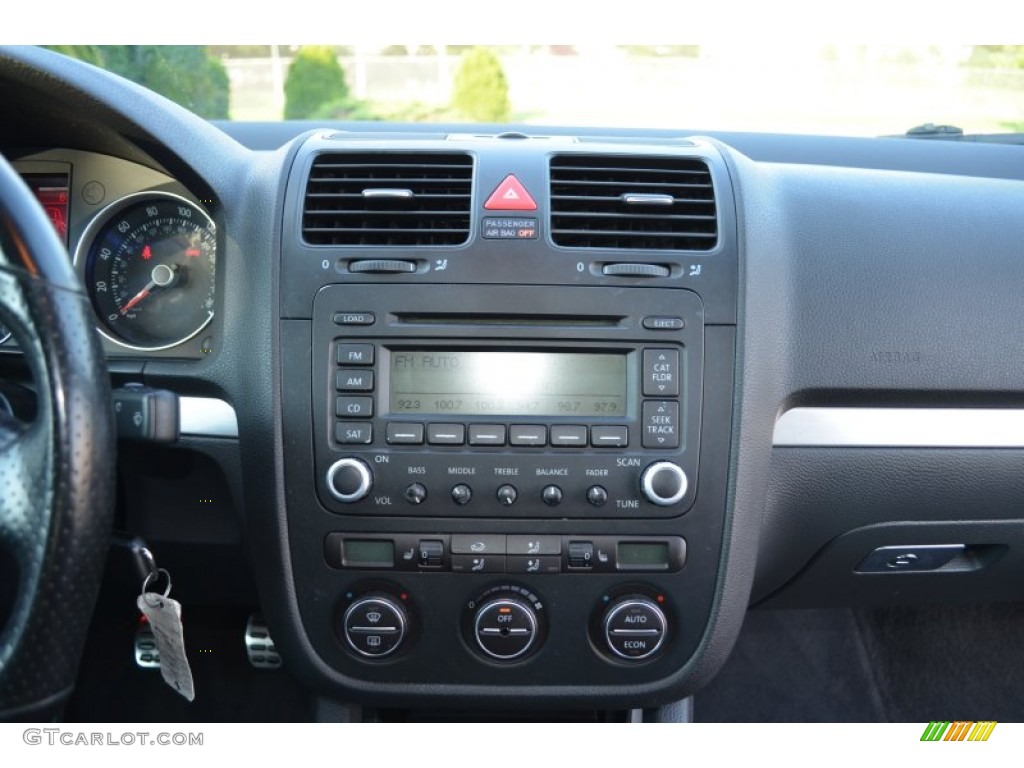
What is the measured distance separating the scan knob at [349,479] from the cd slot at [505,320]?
25 cm

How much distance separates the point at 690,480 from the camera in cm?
169

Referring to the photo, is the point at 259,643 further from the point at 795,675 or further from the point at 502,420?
the point at 795,675

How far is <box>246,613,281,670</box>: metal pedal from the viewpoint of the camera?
221 cm

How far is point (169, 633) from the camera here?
5.50ft

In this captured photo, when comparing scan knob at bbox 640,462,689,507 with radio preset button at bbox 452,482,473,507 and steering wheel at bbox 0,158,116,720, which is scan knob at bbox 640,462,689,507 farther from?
steering wheel at bbox 0,158,116,720

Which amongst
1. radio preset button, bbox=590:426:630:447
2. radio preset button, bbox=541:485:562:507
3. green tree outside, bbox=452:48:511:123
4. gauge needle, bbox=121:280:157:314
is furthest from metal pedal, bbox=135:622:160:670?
green tree outside, bbox=452:48:511:123

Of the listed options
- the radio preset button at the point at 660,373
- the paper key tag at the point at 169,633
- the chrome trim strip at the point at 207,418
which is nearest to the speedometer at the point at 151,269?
the chrome trim strip at the point at 207,418

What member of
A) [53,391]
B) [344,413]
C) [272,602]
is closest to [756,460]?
[344,413]

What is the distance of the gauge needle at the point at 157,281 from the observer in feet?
A: 6.06

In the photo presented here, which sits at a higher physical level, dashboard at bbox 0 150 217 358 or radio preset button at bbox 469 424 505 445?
dashboard at bbox 0 150 217 358

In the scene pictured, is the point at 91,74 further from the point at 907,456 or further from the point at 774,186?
the point at 907,456

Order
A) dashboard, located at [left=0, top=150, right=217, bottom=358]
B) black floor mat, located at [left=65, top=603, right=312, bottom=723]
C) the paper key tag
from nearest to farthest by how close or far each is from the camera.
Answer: the paper key tag < dashboard, located at [left=0, top=150, right=217, bottom=358] < black floor mat, located at [left=65, top=603, right=312, bottom=723]

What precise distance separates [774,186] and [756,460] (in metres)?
0.52

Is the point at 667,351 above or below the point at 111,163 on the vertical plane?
below
